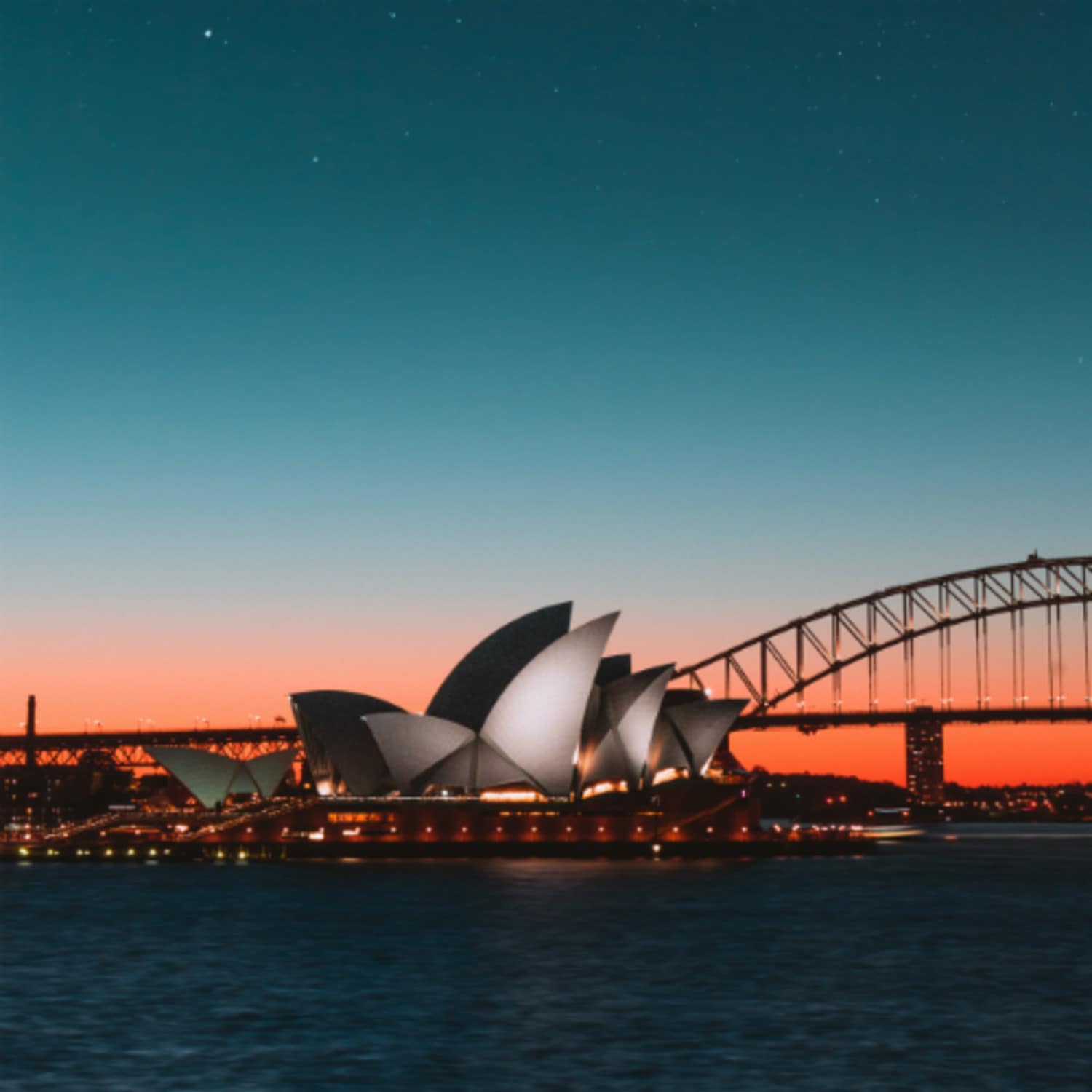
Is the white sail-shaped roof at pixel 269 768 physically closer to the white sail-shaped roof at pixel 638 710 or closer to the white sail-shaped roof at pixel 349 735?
the white sail-shaped roof at pixel 349 735

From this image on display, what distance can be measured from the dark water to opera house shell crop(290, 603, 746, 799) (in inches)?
1144

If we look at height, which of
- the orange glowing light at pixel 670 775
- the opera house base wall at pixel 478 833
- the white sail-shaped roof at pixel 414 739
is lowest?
the opera house base wall at pixel 478 833

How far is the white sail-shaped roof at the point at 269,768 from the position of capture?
15762cm

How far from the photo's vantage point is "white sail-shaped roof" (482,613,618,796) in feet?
349

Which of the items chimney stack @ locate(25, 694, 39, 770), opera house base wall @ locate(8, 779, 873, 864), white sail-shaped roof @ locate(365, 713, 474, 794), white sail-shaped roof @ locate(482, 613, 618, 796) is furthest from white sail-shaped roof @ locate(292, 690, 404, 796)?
chimney stack @ locate(25, 694, 39, 770)

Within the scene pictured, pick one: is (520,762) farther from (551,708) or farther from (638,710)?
(638,710)

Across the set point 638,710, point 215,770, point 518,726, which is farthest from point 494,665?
point 215,770

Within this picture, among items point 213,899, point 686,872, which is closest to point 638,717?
point 686,872

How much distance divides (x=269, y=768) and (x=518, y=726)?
5359cm

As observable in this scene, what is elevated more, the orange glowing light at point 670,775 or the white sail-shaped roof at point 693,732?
the white sail-shaped roof at point 693,732

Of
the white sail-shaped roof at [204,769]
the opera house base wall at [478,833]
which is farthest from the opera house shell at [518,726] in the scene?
the white sail-shaped roof at [204,769]

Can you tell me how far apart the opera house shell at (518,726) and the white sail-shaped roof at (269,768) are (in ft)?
118

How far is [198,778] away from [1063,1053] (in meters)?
130

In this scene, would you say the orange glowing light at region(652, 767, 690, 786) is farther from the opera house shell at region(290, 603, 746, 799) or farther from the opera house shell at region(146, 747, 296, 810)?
the opera house shell at region(146, 747, 296, 810)
